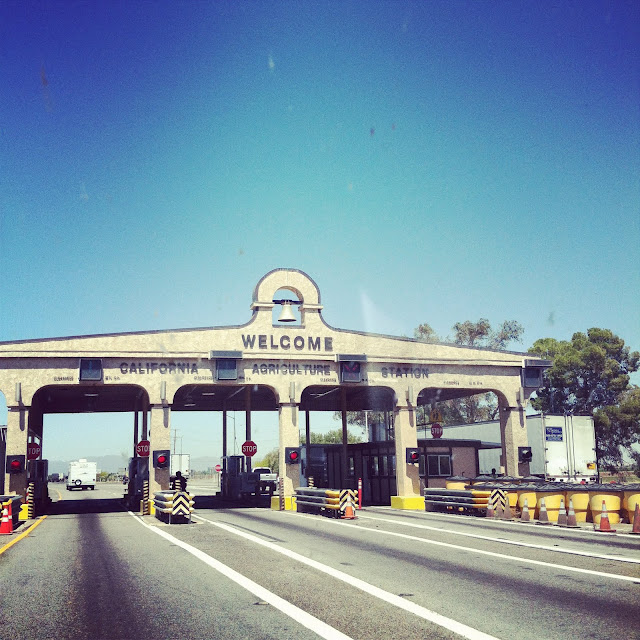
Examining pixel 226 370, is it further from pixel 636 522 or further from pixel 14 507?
pixel 636 522

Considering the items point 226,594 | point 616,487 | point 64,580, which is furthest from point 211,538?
point 616,487

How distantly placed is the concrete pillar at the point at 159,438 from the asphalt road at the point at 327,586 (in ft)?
42.5

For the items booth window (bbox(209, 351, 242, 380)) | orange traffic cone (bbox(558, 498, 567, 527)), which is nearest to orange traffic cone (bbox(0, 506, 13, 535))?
booth window (bbox(209, 351, 242, 380))

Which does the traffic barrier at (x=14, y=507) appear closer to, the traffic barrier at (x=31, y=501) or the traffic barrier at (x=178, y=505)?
the traffic barrier at (x=31, y=501)

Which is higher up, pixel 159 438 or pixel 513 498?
pixel 159 438

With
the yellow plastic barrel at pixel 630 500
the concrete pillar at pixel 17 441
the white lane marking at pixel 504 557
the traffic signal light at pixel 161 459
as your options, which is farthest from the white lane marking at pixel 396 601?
the concrete pillar at pixel 17 441

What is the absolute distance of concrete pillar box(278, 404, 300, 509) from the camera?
34.0 meters

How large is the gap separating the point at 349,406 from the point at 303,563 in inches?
1552

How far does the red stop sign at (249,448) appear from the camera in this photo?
40.0 m

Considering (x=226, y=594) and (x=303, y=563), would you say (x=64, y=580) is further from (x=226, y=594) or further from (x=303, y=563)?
(x=303, y=563)

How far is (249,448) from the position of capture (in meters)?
40.1

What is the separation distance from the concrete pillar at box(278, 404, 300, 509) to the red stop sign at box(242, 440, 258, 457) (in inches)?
211

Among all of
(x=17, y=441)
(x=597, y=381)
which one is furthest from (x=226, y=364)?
(x=597, y=381)

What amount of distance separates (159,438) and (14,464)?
6399mm
